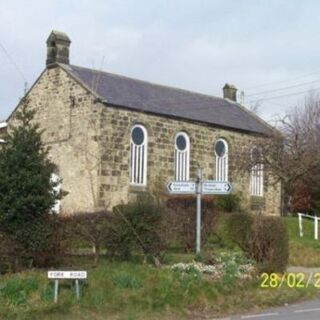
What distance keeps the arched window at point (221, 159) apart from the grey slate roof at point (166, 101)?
3.39 feet

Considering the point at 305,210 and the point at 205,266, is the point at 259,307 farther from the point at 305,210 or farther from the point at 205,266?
the point at 305,210

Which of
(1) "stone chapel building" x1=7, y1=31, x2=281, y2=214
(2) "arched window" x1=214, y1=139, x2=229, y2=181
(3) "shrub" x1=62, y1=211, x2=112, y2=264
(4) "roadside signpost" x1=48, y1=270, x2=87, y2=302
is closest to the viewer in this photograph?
(4) "roadside signpost" x1=48, y1=270, x2=87, y2=302

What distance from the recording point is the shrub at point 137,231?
54.9ft

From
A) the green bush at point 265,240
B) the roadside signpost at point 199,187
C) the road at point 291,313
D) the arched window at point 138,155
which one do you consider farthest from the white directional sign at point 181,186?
the arched window at point 138,155

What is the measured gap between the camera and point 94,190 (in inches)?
1246

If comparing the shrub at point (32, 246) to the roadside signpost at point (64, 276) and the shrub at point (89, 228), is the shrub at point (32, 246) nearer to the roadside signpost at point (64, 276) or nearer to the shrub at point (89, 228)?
the shrub at point (89, 228)

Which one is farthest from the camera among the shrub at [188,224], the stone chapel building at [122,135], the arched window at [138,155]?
the arched window at [138,155]

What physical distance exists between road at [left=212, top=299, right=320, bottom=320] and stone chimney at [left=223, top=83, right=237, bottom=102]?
30.0 metres

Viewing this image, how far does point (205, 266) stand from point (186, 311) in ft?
9.68

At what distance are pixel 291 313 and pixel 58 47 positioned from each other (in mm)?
23701

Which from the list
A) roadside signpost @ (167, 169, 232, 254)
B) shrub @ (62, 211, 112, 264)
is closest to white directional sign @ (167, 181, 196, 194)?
roadside signpost @ (167, 169, 232, 254)

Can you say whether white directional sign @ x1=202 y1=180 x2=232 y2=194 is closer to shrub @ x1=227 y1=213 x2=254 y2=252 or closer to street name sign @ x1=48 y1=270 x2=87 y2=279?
shrub @ x1=227 y1=213 x2=254 y2=252

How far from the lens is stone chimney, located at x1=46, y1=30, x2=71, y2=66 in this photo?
34.8 metres

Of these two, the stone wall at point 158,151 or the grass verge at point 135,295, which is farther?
the stone wall at point 158,151
